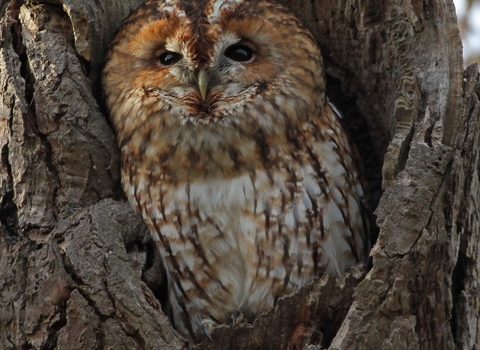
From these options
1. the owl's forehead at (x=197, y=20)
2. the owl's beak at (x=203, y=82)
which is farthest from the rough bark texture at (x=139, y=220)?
the owl's beak at (x=203, y=82)

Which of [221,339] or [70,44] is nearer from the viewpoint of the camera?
[221,339]

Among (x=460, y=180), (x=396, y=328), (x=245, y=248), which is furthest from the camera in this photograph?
(x=245, y=248)

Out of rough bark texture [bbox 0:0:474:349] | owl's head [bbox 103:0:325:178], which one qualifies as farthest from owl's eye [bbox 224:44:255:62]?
rough bark texture [bbox 0:0:474:349]

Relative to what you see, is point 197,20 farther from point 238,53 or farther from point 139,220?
point 139,220

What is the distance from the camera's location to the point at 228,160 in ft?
8.64

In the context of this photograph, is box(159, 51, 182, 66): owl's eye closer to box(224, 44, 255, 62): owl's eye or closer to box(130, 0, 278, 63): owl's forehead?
box(130, 0, 278, 63): owl's forehead

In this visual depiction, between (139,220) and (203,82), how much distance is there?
1.97 ft

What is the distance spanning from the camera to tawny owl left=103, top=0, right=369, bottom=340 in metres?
2.62

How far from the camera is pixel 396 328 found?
227cm

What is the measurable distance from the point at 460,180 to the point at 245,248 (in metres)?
0.81

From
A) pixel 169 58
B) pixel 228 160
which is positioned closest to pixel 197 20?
pixel 169 58

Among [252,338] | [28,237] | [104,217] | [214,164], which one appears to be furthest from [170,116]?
[252,338]

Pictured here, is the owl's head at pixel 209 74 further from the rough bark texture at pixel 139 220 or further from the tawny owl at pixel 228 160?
the rough bark texture at pixel 139 220

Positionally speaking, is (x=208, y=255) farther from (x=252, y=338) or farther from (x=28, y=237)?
(x=28, y=237)
